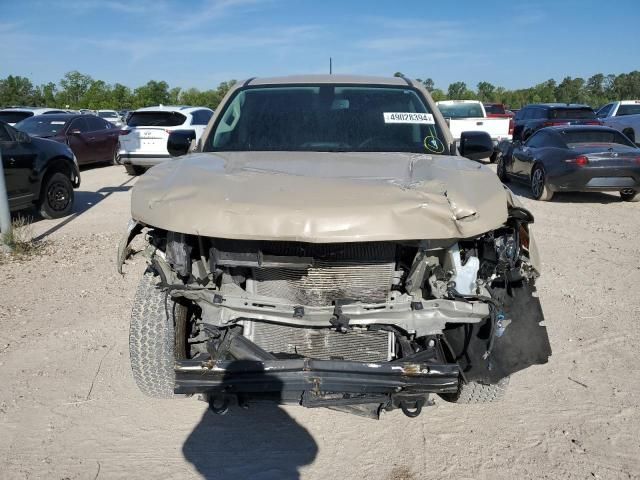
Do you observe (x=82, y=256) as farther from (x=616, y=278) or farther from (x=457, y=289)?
(x=616, y=278)

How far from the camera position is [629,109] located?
19734 mm

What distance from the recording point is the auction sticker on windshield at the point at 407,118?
13.1 feet

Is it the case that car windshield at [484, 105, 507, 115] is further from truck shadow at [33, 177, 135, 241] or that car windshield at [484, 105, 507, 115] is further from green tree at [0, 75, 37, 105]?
green tree at [0, 75, 37, 105]

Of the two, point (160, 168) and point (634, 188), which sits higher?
point (160, 168)

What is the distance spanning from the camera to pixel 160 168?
317cm

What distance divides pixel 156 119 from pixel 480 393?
12223mm

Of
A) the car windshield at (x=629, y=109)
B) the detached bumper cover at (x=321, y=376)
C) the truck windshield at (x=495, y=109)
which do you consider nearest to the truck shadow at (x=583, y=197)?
the truck windshield at (x=495, y=109)

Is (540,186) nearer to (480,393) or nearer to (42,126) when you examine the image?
(480,393)

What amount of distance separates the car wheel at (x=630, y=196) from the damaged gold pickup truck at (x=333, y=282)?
866 centimetres

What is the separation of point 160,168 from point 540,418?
2.68 meters

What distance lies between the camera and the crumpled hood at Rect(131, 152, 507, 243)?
96.1 inches

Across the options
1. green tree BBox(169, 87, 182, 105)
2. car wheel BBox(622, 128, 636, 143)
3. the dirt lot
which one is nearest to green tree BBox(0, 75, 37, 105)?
green tree BBox(169, 87, 182, 105)

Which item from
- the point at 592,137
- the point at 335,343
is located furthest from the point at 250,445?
the point at 592,137

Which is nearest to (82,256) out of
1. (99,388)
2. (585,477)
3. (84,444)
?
(99,388)
